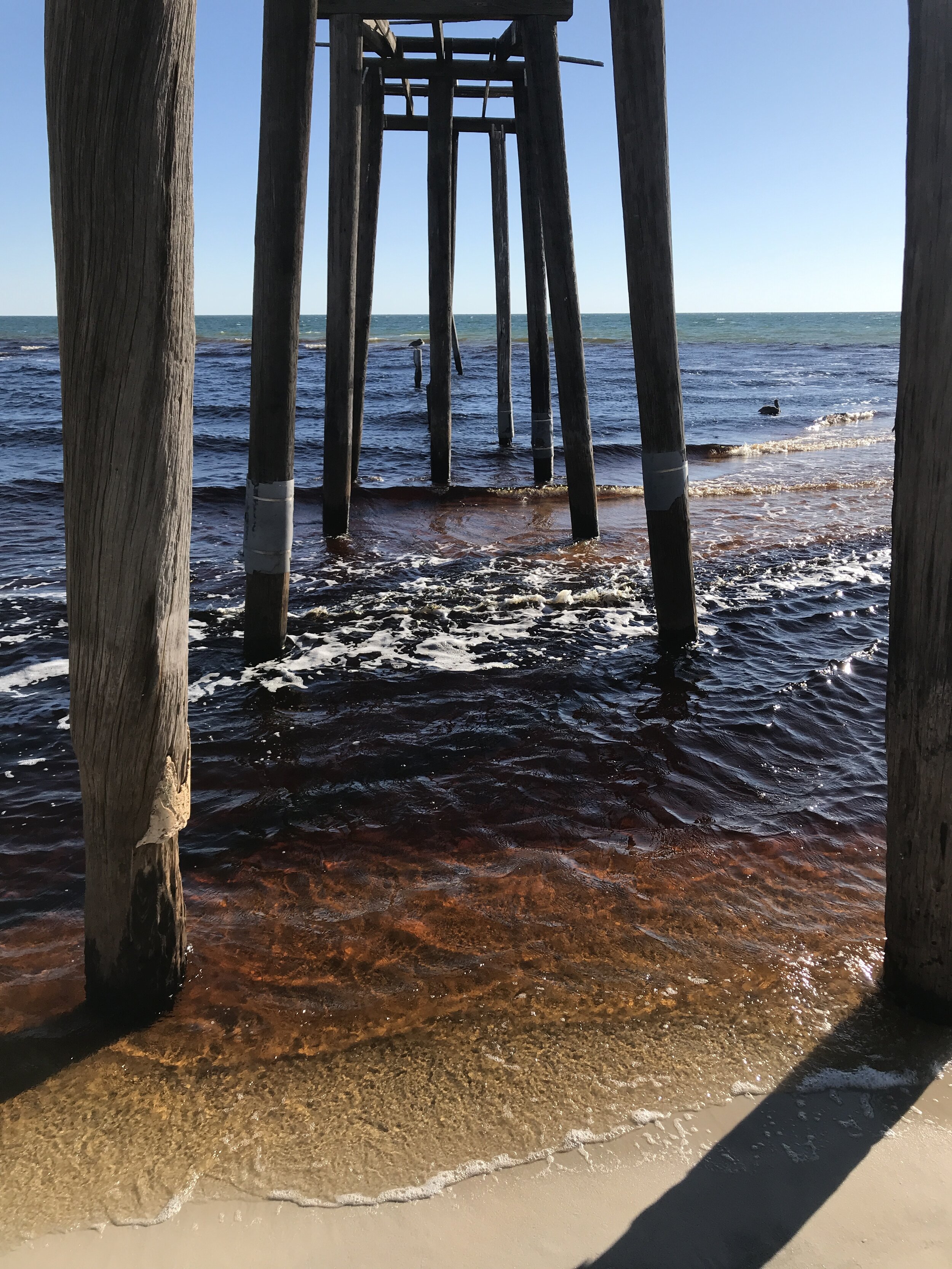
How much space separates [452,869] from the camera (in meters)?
3.50

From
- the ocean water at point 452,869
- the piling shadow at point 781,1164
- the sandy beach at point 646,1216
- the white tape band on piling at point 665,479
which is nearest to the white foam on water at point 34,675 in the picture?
the ocean water at point 452,869

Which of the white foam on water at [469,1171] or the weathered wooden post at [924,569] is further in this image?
the weathered wooden post at [924,569]

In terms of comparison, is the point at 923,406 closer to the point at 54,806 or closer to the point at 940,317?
the point at 940,317

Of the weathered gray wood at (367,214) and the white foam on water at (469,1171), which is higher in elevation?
the weathered gray wood at (367,214)

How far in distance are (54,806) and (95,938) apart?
164 cm

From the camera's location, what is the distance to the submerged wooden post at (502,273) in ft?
42.1

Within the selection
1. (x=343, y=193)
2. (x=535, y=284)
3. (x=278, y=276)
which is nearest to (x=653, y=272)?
(x=278, y=276)

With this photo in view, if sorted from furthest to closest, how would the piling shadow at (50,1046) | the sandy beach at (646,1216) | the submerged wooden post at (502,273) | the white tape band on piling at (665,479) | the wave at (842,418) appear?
the wave at (842,418) < the submerged wooden post at (502,273) < the white tape band on piling at (665,479) < the piling shadow at (50,1046) < the sandy beach at (646,1216)

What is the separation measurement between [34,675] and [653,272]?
4.26 m

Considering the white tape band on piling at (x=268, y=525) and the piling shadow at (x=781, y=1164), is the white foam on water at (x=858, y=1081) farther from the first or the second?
the white tape band on piling at (x=268, y=525)

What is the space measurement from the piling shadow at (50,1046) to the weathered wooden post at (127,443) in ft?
0.20

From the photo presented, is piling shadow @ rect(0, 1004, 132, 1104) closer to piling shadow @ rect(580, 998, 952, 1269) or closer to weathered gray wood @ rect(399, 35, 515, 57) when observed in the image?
piling shadow @ rect(580, 998, 952, 1269)

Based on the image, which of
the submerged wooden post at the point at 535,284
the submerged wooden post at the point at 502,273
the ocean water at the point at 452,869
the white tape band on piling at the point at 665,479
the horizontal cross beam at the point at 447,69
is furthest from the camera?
the submerged wooden post at the point at 502,273

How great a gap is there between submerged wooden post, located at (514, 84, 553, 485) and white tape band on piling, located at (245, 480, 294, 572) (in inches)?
197
